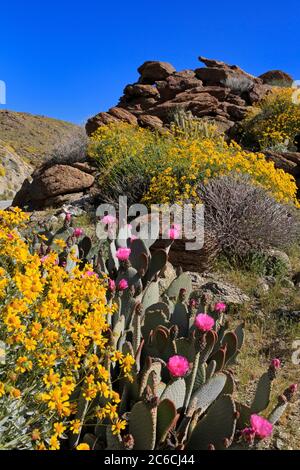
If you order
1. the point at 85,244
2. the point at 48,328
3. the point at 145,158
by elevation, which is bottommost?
the point at 48,328

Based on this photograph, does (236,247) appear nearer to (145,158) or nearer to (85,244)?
(85,244)

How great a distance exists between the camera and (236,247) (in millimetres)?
6258

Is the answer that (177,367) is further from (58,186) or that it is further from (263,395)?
(58,186)

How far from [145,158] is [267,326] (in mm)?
5430

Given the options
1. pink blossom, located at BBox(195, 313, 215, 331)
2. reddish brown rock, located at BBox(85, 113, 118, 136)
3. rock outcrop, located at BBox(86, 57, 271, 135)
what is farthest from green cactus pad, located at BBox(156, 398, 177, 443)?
rock outcrop, located at BBox(86, 57, 271, 135)

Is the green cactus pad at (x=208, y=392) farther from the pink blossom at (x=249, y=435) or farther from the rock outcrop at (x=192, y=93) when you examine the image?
the rock outcrop at (x=192, y=93)

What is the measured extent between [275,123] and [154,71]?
31.4ft

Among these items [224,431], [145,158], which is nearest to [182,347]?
[224,431]

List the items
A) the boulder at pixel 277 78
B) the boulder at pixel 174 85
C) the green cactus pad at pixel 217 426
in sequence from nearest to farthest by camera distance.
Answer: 1. the green cactus pad at pixel 217 426
2. the boulder at pixel 174 85
3. the boulder at pixel 277 78

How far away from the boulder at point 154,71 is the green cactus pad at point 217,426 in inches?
870

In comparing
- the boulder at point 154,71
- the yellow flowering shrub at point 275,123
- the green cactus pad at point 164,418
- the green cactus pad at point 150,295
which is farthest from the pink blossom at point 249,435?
the boulder at point 154,71

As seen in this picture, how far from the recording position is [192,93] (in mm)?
20484

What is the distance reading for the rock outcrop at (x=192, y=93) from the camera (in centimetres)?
1858

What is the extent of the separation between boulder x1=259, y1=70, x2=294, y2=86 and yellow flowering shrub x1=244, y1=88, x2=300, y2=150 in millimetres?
7903
